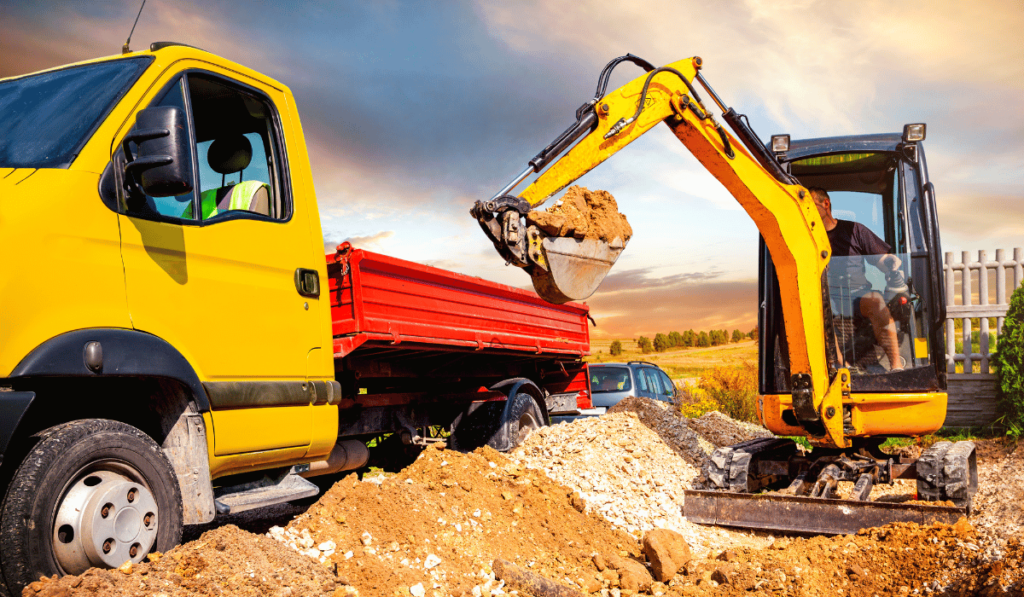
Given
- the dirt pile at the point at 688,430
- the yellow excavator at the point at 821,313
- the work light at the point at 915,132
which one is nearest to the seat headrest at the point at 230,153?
the yellow excavator at the point at 821,313

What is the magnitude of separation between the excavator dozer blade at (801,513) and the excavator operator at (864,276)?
4.83ft

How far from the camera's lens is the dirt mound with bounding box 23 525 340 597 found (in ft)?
9.31

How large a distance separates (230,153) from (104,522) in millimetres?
2288

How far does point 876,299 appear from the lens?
258 inches

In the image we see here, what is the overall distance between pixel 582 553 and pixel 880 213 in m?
4.47

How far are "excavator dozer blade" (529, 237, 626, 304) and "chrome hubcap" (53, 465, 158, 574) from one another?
8.63 ft

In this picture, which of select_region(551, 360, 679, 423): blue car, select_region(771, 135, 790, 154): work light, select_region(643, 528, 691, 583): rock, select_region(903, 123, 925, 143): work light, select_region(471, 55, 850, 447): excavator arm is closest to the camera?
select_region(643, 528, 691, 583): rock

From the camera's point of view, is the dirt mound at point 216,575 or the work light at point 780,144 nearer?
the dirt mound at point 216,575

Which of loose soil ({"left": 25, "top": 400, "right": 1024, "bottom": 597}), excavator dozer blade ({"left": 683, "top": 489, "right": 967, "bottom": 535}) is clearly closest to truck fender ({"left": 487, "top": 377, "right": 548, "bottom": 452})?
loose soil ({"left": 25, "top": 400, "right": 1024, "bottom": 597})

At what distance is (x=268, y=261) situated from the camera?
13.8 ft

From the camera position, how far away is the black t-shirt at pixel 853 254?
21.8ft

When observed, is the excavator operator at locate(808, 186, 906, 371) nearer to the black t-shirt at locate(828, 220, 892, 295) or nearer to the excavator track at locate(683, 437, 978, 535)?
the black t-shirt at locate(828, 220, 892, 295)

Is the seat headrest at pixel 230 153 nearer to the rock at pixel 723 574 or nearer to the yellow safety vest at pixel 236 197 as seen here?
the yellow safety vest at pixel 236 197

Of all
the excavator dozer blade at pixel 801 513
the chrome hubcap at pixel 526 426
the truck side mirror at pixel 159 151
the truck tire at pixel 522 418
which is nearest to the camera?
the truck side mirror at pixel 159 151
